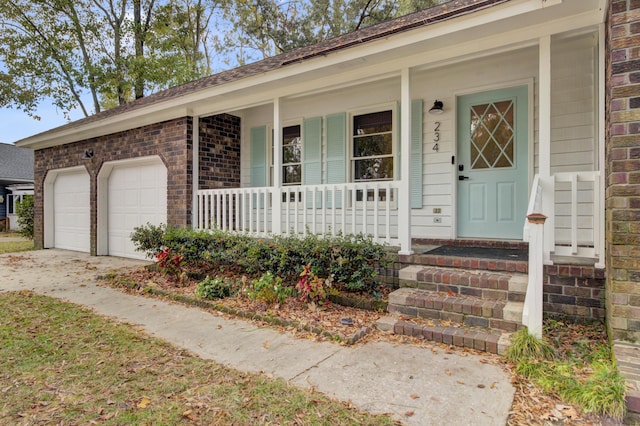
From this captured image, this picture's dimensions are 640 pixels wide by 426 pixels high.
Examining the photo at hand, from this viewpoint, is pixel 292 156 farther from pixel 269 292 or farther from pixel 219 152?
pixel 269 292

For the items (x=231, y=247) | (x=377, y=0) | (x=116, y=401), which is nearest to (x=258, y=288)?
(x=231, y=247)

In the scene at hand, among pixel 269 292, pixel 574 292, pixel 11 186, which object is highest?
pixel 11 186

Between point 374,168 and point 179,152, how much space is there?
3651mm

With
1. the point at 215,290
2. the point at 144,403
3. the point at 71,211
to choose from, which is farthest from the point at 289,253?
the point at 71,211

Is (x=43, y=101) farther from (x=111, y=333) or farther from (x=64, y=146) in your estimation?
(x=111, y=333)

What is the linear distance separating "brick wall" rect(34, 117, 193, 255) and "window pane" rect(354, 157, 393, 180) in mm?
3141

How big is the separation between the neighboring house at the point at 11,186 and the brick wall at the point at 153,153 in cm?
1255

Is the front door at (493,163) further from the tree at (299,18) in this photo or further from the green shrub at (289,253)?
the tree at (299,18)

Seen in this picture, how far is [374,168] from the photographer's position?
6.31m

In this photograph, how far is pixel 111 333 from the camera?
12.1ft

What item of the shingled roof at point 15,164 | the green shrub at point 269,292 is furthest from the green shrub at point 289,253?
the shingled roof at point 15,164

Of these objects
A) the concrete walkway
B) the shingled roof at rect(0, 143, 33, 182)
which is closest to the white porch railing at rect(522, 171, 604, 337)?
the concrete walkway

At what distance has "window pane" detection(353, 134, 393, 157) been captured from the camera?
616 cm

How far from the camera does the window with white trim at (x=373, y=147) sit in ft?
20.2
